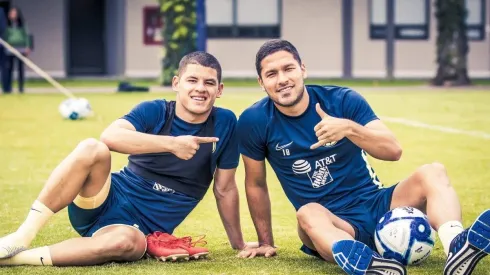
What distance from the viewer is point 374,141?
6266 mm

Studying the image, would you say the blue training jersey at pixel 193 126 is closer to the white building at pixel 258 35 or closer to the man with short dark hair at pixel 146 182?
the man with short dark hair at pixel 146 182

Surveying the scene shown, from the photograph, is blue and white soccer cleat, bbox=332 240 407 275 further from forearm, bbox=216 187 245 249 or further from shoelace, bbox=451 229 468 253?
forearm, bbox=216 187 245 249

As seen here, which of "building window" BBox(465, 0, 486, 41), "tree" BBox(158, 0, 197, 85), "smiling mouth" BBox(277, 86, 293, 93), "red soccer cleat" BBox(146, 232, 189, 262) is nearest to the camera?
"smiling mouth" BBox(277, 86, 293, 93)

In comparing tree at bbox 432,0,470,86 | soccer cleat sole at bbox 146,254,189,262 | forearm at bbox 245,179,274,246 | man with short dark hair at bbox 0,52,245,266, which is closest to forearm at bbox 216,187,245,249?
man with short dark hair at bbox 0,52,245,266

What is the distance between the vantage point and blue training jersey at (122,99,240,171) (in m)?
6.70

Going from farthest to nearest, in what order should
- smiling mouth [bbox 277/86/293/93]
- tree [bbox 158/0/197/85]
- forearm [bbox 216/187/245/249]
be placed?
tree [bbox 158/0/197/85] → forearm [bbox 216/187/245/249] → smiling mouth [bbox 277/86/293/93]

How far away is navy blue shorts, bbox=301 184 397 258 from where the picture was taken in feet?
21.3

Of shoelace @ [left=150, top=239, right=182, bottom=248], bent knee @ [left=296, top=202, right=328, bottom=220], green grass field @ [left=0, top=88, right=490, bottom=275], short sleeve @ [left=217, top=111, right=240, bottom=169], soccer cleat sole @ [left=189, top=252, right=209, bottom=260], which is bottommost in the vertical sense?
green grass field @ [left=0, top=88, right=490, bottom=275]

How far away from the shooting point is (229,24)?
1403 inches

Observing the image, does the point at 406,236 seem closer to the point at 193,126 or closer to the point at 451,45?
the point at 193,126

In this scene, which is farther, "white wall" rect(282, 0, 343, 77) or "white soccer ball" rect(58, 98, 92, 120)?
"white wall" rect(282, 0, 343, 77)

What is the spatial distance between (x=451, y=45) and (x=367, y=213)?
78.1ft

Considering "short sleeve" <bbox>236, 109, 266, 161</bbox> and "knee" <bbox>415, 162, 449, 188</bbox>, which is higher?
"short sleeve" <bbox>236, 109, 266, 161</bbox>

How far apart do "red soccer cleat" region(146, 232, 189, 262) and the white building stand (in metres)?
28.5
